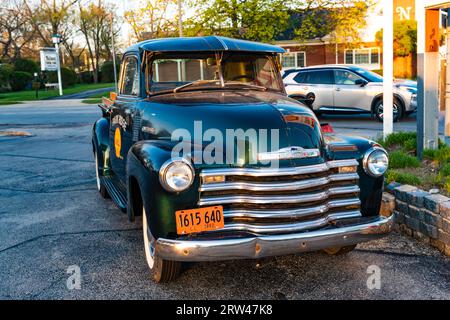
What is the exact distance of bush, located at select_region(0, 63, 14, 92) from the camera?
1726 inches

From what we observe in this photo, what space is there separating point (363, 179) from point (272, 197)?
0.90m

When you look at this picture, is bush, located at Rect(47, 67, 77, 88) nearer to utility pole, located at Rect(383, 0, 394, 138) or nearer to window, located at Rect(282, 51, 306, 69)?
window, located at Rect(282, 51, 306, 69)

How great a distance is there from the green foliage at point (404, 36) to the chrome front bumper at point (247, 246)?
93.2 ft

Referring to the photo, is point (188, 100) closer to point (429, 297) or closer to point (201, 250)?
point (201, 250)

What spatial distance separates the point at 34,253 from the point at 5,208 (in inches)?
74.8

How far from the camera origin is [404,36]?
96.0 ft

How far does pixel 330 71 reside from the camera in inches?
583

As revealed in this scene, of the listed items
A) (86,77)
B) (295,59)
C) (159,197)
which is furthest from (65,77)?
(159,197)

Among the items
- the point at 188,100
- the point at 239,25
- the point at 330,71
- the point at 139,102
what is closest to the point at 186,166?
the point at 188,100

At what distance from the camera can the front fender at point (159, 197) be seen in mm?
3445

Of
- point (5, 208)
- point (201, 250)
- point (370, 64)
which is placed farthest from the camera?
point (370, 64)

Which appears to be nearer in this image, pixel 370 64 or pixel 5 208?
pixel 5 208

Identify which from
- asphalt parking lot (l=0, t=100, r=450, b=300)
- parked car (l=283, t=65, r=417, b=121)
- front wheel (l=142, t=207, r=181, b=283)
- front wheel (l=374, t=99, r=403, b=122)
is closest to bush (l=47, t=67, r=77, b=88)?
parked car (l=283, t=65, r=417, b=121)

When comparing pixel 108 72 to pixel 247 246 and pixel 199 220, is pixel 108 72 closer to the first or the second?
pixel 199 220
